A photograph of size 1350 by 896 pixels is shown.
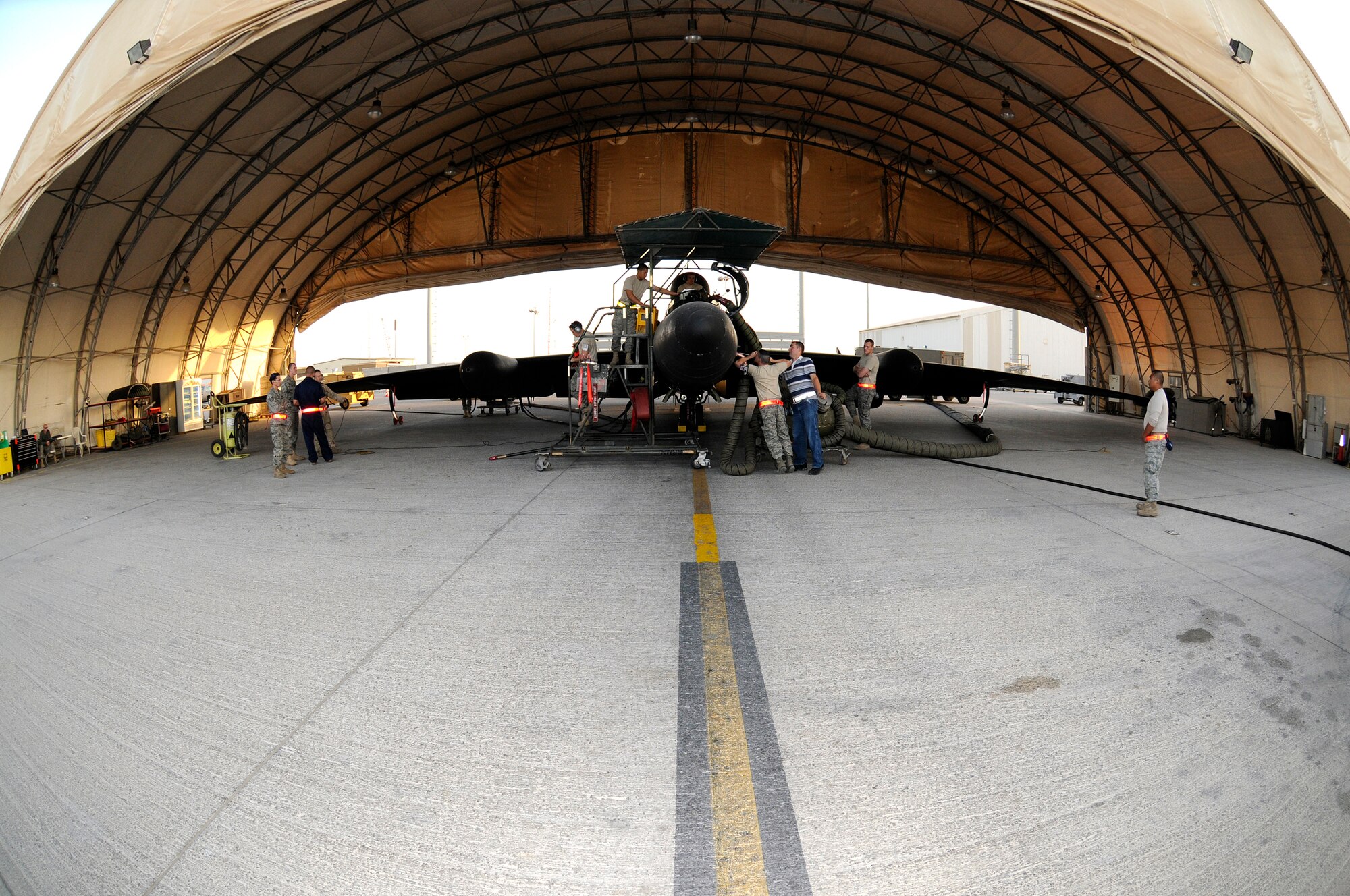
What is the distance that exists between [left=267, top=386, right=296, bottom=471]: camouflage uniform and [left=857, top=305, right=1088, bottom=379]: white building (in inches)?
1282

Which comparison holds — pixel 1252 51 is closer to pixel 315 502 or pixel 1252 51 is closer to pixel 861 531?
pixel 861 531

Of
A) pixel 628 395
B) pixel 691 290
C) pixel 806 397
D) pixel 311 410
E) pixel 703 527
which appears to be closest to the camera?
pixel 703 527

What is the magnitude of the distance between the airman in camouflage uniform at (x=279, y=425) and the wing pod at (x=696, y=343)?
21.6 feet

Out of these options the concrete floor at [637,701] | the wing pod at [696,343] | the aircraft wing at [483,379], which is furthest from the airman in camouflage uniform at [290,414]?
the wing pod at [696,343]

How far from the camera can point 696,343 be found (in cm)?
836

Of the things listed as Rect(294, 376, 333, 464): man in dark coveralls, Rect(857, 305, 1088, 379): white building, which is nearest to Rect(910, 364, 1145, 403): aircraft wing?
Rect(294, 376, 333, 464): man in dark coveralls

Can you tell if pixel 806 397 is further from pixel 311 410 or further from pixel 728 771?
pixel 311 410

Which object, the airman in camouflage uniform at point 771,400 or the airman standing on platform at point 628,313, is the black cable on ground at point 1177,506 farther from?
the airman standing on platform at point 628,313

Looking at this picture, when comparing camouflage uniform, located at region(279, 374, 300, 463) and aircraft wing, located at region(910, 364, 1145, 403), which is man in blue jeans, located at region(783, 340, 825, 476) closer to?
aircraft wing, located at region(910, 364, 1145, 403)

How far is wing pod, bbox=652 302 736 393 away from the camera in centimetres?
832

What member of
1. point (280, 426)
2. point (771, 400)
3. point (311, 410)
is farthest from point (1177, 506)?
point (311, 410)

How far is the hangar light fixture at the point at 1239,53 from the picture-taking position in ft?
Answer: 24.7

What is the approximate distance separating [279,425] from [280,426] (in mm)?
25

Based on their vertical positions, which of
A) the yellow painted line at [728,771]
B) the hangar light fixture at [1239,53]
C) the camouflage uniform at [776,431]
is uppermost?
the hangar light fixture at [1239,53]
